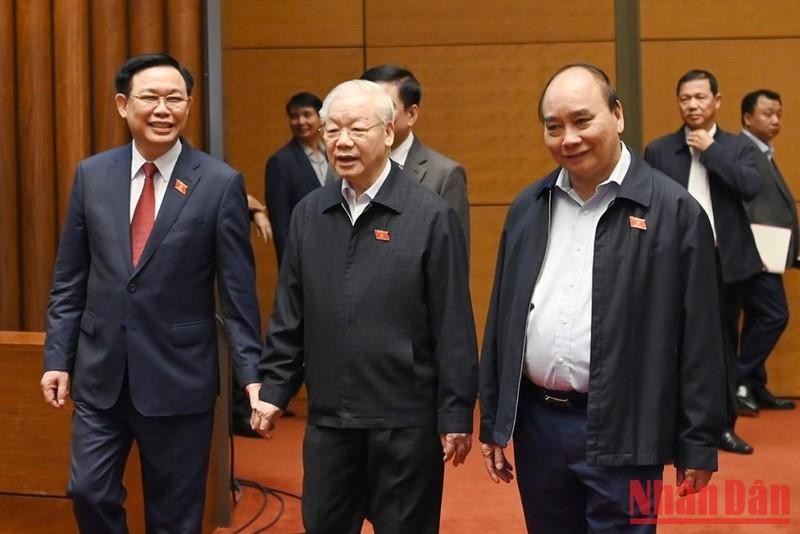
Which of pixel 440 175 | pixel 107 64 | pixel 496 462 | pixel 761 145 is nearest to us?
pixel 496 462

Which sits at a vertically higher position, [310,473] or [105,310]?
[105,310]

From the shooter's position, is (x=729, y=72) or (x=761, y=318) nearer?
(x=761, y=318)

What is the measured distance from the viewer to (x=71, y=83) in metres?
3.86

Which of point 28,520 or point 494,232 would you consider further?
point 494,232

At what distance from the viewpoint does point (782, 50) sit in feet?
20.2

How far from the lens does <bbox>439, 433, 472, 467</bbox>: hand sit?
8.66 ft

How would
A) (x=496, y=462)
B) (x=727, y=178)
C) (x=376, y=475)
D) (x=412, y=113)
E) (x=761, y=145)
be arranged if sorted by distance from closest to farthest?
(x=496, y=462)
(x=376, y=475)
(x=412, y=113)
(x=727, y=178)
(x=761, y=145)

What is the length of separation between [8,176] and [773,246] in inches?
140

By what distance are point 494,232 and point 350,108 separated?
3.73 m

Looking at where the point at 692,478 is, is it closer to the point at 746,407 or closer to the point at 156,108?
the point at 156,108

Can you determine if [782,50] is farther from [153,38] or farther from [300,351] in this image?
[300,351]

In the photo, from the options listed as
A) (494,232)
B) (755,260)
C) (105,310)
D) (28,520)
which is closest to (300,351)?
(105,310)

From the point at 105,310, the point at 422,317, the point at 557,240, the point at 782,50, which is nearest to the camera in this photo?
the point at 557,240

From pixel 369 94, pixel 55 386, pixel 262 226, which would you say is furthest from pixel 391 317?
pixel 262 226
